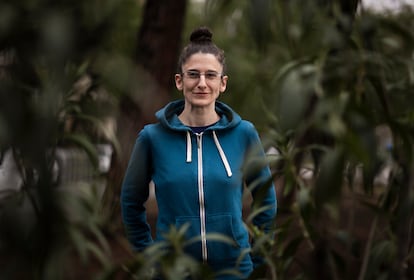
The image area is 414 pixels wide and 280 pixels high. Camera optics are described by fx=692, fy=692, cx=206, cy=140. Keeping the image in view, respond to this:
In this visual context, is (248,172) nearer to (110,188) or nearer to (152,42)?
(110,188)

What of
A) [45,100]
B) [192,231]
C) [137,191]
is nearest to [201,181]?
[192,231]

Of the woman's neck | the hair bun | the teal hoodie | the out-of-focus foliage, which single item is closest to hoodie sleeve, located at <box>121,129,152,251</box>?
the teal hoodie

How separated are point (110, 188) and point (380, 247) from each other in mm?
4495

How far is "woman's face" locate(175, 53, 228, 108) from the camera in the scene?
7.80 feet

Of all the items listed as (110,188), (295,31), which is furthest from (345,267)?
(110,188)

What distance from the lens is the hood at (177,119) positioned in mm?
2479

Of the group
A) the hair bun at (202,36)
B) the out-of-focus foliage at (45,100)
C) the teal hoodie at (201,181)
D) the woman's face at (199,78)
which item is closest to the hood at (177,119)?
the teal hoodie at (201,181)

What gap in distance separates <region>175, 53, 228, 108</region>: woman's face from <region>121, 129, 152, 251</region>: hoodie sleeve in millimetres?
260

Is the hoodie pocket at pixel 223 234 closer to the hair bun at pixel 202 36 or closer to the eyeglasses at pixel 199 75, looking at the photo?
the eyeglasses at pixel 199 75

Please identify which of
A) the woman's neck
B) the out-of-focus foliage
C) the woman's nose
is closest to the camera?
the out-of-focus foliage

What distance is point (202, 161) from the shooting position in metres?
2.43

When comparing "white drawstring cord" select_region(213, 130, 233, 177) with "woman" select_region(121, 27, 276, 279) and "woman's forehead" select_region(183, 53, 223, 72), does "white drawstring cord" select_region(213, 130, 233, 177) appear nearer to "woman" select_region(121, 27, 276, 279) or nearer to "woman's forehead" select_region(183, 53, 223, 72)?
"woman" select_region(121, 27, 276, 279)

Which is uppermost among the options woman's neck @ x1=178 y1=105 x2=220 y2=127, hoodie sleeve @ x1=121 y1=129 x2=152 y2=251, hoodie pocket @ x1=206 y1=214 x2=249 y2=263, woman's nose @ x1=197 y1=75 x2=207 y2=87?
woman's nose @ x1=197 y1=75 x2=207 y2=87

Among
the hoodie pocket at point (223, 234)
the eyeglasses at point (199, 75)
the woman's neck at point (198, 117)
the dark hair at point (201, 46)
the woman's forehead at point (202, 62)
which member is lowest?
the hoodie pocket at point (223, 234)
